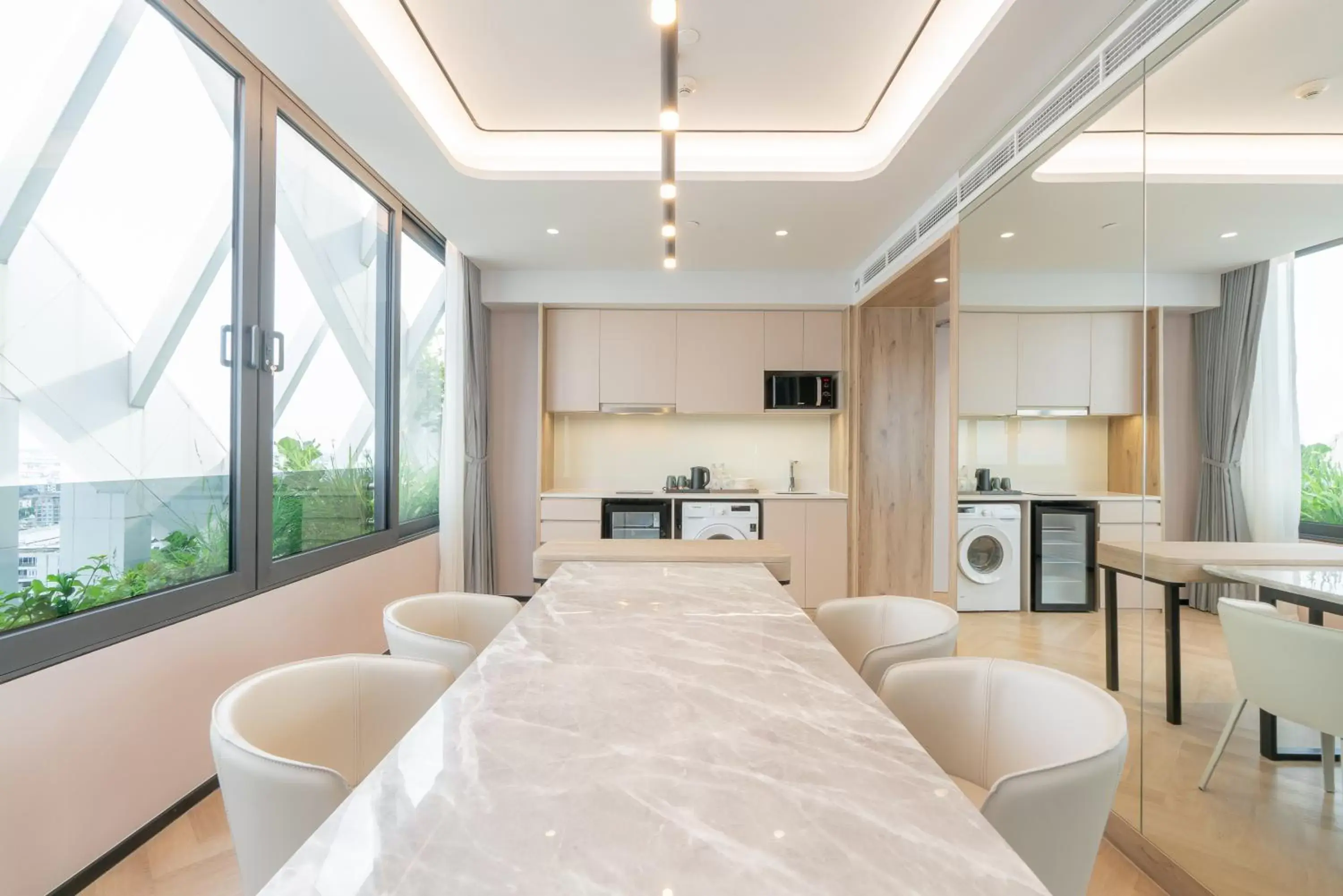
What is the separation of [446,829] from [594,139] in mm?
3381

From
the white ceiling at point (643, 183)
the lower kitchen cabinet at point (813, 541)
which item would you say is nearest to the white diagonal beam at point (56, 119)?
the white ceiling at point (643, 183)

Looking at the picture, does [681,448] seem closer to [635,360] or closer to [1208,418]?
[635,360]

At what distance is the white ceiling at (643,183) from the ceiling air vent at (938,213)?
0.10m

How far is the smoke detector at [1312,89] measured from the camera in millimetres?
1367

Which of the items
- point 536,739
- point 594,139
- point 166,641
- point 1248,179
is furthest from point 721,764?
point 594,139

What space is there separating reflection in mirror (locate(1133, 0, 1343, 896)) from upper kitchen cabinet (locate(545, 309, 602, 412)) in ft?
12.4

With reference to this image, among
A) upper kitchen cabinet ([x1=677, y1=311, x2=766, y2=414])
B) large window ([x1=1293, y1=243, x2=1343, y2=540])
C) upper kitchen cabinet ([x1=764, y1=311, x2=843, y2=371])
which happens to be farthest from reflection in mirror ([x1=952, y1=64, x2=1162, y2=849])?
upper kitchen cabinet ([x1=677, y1=311, x2=766, y2=414])

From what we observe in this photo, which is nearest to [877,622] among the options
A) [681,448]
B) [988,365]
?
[988,365]

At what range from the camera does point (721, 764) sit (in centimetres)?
85

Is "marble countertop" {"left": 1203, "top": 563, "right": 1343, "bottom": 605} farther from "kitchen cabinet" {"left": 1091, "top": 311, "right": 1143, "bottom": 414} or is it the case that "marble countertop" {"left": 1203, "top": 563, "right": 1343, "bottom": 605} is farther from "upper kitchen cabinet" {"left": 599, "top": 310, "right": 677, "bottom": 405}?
"upper kitchen cabinet" {"left": 599, "top": 310, "right": 677, "bottom": 405}

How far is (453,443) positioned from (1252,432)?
405 cm

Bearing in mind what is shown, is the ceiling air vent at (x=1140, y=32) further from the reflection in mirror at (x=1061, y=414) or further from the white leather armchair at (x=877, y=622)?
the white leather armchair at (x=877, y=622)

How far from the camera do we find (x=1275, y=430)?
1.54 metres

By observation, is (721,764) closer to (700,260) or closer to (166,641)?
(166,641)
